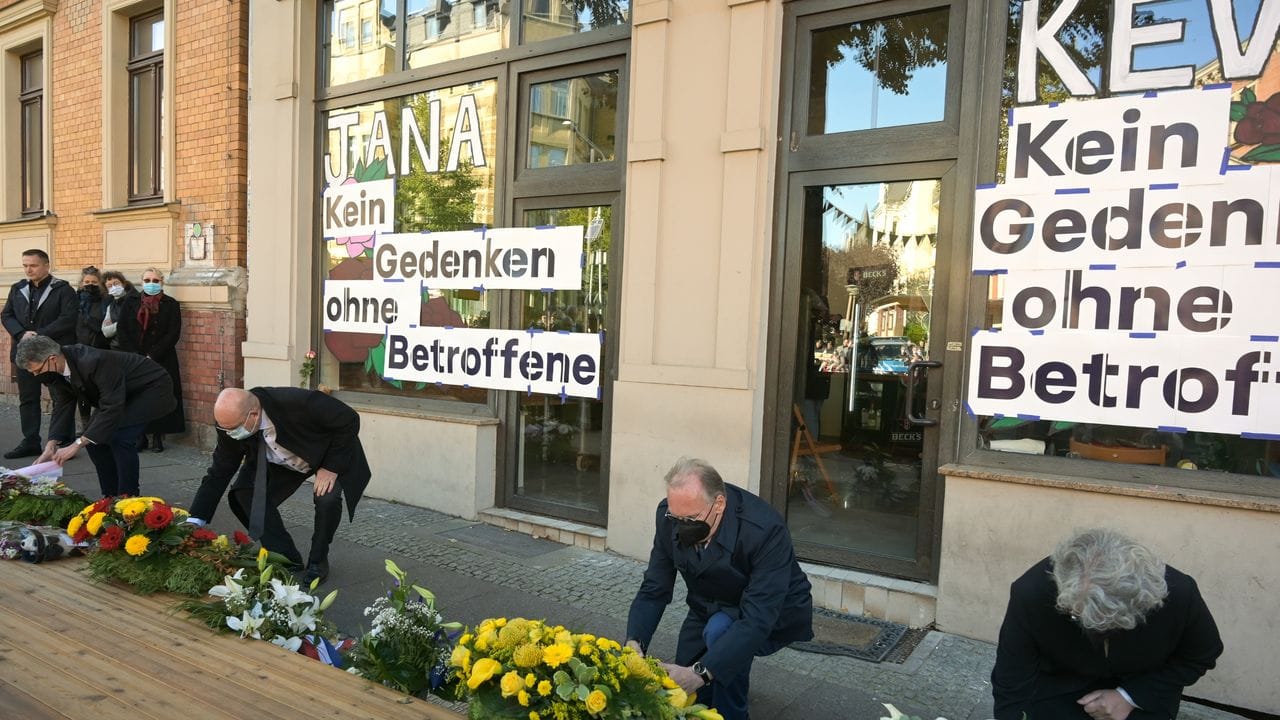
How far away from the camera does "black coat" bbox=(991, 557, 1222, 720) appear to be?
8.00ft

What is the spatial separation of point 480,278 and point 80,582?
3644 millimetres

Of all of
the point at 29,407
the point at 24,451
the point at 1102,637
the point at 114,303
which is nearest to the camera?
the point at 1102,637

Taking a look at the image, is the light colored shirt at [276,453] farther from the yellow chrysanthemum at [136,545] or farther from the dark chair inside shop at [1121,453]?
the dark chair inside shop at [1121,453]

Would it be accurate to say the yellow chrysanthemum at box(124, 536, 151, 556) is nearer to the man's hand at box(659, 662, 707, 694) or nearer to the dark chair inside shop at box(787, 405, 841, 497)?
the man's hand at box(659, 662, 707, 694)

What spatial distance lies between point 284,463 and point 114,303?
196 inches

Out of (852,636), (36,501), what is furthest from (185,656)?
(852,636)

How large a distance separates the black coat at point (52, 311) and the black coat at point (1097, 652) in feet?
29.7

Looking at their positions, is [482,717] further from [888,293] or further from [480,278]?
[480,278]

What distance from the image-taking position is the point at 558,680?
189cm

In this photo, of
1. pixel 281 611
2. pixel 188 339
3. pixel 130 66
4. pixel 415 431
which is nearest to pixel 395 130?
pixel 415 431

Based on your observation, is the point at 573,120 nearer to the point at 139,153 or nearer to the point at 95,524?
the point at 95,524

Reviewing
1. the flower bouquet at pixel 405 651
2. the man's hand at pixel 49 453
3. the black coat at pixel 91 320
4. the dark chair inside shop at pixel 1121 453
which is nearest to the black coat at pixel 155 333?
the black coat at pixel 91 320

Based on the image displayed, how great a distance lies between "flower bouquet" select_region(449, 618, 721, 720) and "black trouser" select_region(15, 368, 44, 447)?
7811 millimetres

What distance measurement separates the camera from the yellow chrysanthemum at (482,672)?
1.93 m
